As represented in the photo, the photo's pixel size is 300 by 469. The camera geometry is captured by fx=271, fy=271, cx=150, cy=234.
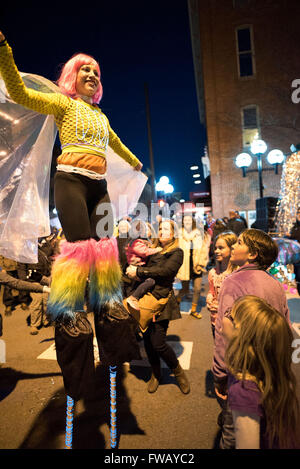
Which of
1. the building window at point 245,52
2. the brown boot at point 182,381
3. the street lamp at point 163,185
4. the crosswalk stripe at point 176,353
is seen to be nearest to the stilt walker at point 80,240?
the brown boot at point 182,381

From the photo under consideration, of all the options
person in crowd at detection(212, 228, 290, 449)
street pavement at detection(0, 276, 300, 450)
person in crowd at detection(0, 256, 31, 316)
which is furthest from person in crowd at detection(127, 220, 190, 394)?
person in crowd at detection(0, 256, 31, 316)

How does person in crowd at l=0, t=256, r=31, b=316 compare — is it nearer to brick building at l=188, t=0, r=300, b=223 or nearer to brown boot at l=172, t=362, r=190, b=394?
brown boot at l=172, t=362, r=190, b=394

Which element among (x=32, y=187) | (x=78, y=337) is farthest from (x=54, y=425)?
(x=32, y=187)

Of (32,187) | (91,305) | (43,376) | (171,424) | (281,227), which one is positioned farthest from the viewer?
(281,227)

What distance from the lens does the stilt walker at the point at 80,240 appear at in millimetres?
1760

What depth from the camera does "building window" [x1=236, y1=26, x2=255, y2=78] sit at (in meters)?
16.8

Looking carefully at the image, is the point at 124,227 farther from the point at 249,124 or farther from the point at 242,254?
the point at 249,124

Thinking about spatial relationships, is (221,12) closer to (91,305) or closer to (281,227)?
(281,227)

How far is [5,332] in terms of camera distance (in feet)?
16.7

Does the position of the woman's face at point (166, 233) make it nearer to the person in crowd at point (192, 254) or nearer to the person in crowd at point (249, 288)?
the person in crowd at point (249, 288)

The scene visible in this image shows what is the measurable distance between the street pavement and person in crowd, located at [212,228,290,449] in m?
0.56

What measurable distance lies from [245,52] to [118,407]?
792 inches

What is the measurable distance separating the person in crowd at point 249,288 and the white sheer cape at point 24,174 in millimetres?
1515
